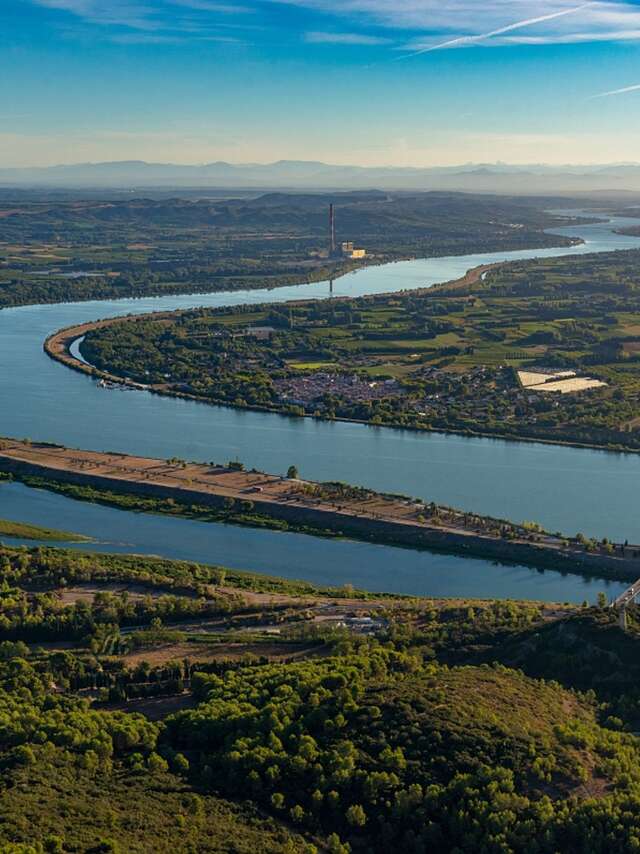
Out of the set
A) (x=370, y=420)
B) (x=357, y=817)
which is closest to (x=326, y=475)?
(x=370, y=420)

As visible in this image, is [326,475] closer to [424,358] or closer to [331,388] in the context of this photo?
[331,388]

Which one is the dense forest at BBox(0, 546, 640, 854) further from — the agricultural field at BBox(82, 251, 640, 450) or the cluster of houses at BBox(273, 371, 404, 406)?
the cluster of houses at BBox(273, 371, 404, 406)

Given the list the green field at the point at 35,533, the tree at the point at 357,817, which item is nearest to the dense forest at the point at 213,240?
the green field at the point at 35,533

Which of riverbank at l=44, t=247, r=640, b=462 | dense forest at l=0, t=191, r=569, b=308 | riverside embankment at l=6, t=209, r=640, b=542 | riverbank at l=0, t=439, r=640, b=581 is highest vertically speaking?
dense forest at l=0, t=191, r=569, b=308

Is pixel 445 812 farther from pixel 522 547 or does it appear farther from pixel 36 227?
pixel 36 227

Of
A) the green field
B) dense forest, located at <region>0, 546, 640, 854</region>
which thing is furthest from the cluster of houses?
dense forest, located at <region>0, 546, 640, 854</region>

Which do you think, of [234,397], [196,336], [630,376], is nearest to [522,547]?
[234,397]

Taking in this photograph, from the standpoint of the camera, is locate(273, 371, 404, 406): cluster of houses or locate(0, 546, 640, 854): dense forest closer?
locate(0, 546, 640, 854): dense forest
